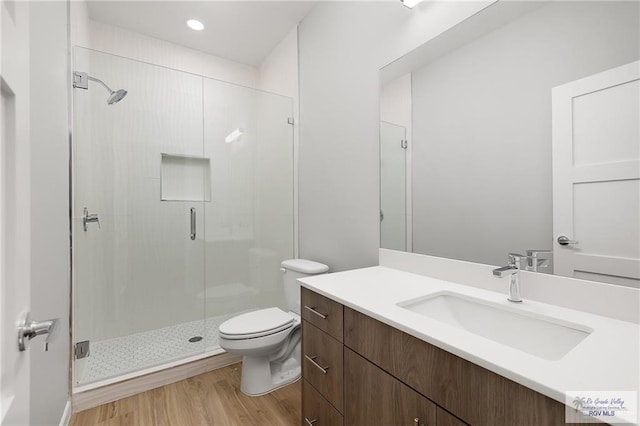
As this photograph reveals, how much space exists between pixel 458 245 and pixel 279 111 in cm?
191

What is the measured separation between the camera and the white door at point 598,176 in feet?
2.85

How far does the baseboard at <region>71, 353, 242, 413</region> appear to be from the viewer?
5.64ft

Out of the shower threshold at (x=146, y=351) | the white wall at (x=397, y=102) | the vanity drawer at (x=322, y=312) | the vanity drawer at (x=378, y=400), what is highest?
the white wall at (x=397, y=102)

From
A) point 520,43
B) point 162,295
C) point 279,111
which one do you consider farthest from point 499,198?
point 162,295

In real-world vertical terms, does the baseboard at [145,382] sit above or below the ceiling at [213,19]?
below

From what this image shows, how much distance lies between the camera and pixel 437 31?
4.48 feet

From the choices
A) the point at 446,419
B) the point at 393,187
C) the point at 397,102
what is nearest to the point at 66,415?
the point at 446,419

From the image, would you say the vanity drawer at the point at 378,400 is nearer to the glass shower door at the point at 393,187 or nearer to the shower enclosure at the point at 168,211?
the glass shower door at the point at 393,187

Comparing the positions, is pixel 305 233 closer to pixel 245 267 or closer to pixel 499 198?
pixel 245 267

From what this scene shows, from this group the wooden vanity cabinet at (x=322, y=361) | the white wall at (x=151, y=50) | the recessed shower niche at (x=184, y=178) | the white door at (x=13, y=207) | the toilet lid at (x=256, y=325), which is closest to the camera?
the white door at (x=13, y=207)

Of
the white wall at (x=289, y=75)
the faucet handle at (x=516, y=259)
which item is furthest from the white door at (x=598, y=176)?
the white wall at (x=289, y=75)

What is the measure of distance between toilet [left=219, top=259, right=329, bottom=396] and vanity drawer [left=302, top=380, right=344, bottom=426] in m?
0.44

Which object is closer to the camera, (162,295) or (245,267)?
(162,295)

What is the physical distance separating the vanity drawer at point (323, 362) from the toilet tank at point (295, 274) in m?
0.61
